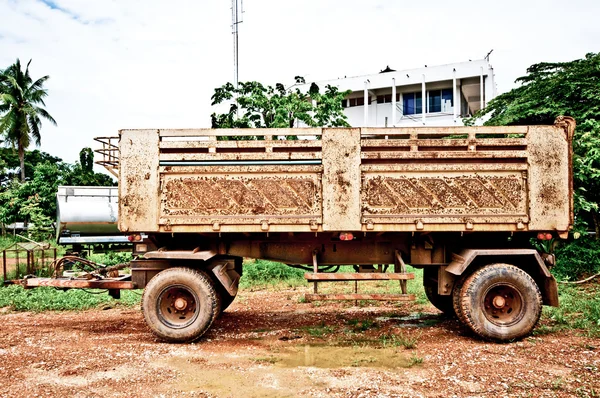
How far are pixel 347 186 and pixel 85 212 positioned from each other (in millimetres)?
11598

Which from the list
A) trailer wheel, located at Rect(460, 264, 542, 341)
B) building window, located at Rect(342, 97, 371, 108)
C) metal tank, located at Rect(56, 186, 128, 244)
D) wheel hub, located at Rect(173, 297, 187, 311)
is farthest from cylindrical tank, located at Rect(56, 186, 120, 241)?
building window, located at Rect(342, 97, 371, 108)

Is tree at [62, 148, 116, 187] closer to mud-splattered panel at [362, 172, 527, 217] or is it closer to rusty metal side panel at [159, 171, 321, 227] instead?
rusty metal side panel at [159, 171, 321, 227]

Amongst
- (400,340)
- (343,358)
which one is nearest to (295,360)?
(343,358)

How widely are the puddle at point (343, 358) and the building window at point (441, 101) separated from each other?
2426 centimetres

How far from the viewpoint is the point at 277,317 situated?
26.2ft

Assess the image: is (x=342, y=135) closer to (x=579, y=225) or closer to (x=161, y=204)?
(x=161, y=204)

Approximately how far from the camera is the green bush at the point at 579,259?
10934 mm

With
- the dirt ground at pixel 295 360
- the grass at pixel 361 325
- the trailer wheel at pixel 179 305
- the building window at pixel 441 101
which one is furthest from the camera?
the building window at pixel 441 101

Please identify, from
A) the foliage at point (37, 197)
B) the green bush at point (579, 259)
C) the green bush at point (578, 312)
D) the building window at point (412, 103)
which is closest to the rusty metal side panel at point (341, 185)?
the green bush at point (578, 312)

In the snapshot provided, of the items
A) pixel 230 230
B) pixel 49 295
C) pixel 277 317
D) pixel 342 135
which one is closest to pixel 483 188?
pixel 342 135

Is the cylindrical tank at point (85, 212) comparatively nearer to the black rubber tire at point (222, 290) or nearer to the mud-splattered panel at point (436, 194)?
the black rubber tire at point (222, 290)

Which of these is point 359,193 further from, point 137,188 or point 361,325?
point 137,188

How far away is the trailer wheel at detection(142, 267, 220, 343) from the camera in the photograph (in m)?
6.24

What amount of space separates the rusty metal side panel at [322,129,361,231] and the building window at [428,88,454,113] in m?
23.4
